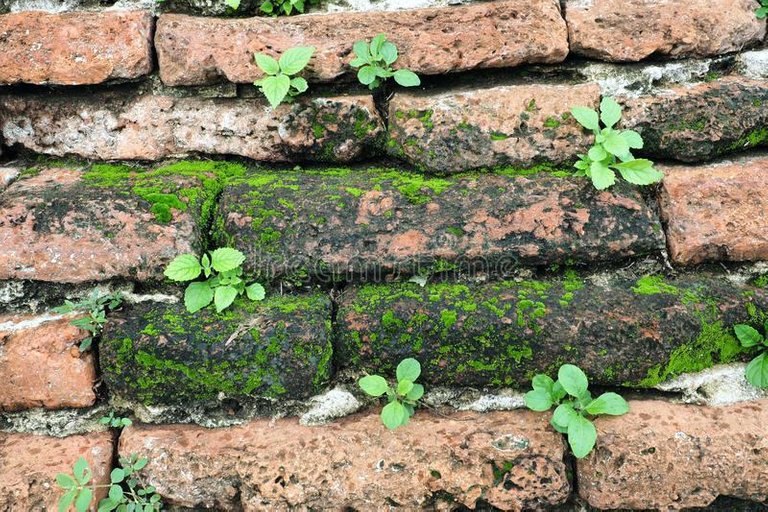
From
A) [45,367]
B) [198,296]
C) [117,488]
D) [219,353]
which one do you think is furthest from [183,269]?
[117,488]

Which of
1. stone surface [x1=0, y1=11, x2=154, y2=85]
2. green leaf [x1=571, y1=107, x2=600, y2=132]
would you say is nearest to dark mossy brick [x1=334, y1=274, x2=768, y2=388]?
green leaf [x1=571, y1=107, x2=600, y2=132]

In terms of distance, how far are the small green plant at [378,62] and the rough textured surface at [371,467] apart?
2.36ft

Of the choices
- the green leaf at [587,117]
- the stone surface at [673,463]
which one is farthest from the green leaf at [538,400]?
the green leaf at [587,117]

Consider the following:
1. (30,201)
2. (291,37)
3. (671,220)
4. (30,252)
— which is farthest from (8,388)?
(671,220)

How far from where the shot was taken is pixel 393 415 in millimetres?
1134

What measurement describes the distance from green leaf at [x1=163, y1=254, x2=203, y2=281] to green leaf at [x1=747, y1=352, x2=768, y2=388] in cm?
113

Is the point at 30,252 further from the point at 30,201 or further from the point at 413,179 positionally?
the point at 413,179

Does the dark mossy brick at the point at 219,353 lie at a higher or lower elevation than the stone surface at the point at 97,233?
lower

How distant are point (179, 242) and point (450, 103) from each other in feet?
2.09

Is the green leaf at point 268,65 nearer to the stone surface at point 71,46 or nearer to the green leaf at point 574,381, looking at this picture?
the stone surface at point 71,46

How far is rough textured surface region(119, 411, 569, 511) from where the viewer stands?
112cm

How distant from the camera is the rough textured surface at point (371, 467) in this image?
1.12 metres

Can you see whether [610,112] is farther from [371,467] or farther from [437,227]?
[371,467]

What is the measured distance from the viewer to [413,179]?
1260 millimetres
